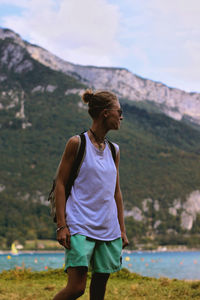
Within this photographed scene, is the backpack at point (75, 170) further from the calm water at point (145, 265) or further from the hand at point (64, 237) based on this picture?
the calm water at point (145, 265)

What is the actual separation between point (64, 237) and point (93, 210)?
0.96 ft

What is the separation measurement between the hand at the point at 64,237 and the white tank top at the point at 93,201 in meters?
0.04

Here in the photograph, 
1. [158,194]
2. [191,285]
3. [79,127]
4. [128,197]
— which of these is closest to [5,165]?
[79,127]

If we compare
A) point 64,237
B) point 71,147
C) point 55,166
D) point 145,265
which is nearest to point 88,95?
point 71,147

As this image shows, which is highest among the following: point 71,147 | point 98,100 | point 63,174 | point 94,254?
point 98,100

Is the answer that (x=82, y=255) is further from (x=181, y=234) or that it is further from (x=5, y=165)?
(x=181, y=234)

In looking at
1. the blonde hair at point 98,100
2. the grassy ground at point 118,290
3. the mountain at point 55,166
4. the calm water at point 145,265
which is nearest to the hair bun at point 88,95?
the blonde hair at point 98,100

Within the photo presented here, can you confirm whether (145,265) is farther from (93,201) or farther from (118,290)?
(93,201)

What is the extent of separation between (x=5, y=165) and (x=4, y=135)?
41.7ft

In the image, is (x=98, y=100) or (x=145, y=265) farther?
(x=145, y=265)

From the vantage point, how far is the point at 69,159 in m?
3.55

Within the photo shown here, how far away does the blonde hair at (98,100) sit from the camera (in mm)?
3734

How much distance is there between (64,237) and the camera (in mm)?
3375

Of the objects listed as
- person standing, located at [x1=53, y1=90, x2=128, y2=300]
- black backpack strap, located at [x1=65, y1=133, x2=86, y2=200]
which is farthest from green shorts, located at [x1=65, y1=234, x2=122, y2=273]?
black backpack strap, located at [x1=65, y1=133, x2=86, y2=200]
